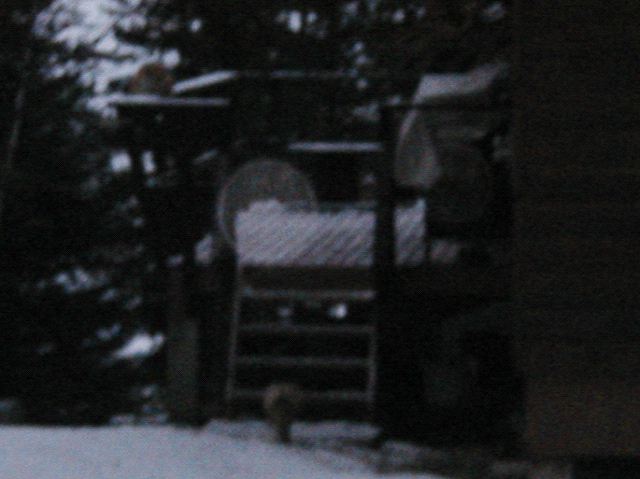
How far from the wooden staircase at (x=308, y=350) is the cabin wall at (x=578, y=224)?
117 inches

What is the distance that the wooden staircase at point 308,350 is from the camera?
10242 millimetres

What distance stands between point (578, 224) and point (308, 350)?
5.22 metres

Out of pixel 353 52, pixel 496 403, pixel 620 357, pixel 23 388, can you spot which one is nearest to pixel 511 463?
pixel 620 357

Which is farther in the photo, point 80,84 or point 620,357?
point 80,84

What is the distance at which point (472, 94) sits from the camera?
9258 millimetres

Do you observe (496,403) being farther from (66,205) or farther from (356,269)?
(66,205)

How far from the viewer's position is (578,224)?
7.12 metres

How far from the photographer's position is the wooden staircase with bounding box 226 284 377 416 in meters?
10.2

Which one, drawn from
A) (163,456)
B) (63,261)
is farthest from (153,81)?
(63,261)

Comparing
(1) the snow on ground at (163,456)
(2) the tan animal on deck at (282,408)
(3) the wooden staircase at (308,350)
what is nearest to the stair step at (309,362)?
(3) the wooden staircase at (308,350)

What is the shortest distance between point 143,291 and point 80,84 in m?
2.88

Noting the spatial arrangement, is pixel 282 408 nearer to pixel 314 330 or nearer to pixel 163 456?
pixel 314 330

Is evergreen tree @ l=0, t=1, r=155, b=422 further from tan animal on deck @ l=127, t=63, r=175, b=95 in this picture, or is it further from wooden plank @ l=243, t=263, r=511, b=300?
wooden plank @ l=243, t=263, r=511, b=300

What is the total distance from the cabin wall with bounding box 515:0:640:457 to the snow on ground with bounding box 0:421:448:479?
3.16ft
